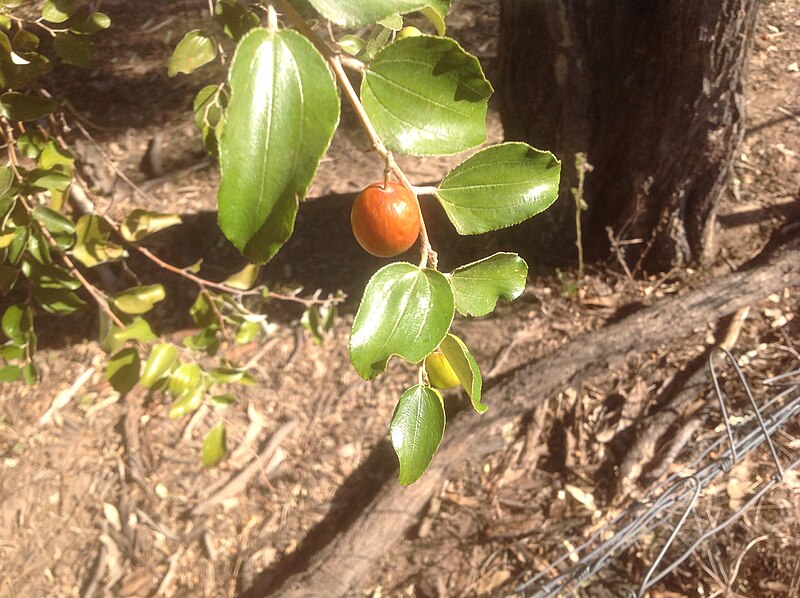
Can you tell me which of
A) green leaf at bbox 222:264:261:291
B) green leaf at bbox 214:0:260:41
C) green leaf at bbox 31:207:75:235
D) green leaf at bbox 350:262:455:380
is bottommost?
green leaf at bbox 222:264:261:291

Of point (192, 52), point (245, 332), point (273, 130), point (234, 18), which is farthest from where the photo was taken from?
point (245, 332)

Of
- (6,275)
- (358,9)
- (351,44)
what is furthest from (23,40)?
(358,9)

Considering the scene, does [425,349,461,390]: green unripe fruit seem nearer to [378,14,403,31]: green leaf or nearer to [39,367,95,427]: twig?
[378,14,403,31]: green leaf

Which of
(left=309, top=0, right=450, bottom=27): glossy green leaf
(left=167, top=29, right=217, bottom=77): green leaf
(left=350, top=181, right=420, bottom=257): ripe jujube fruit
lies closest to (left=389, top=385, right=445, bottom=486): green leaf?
(left=350, top=181, right=420, bottom=257): ripe jujube fruit

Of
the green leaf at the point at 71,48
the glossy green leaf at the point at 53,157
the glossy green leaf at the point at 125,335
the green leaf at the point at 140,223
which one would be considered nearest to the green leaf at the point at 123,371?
the glossy green leaf at the point at 125,335

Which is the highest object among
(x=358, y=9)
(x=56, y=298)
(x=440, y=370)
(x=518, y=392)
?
(x=358, y=9)

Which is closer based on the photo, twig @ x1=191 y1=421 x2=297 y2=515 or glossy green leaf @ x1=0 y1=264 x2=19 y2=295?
glossy green leaf @ x1=0 y1=264 x2=19 y2=295

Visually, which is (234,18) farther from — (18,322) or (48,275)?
(18,322)
